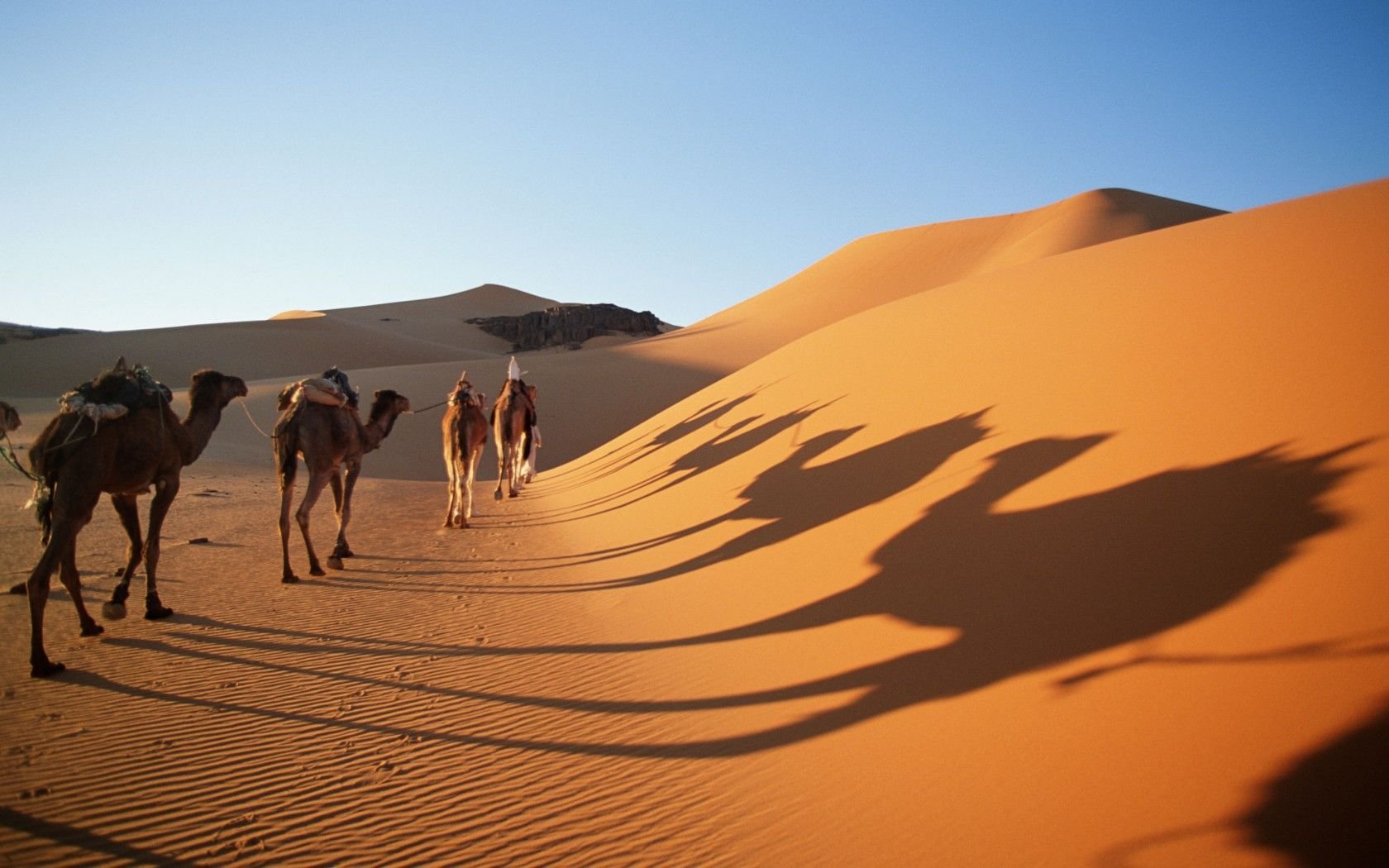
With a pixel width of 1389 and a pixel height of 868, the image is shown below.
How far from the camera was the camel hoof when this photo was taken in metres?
6.11

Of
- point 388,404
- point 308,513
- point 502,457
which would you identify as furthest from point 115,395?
point 502,457

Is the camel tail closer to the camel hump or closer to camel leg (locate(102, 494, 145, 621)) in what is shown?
the camel hump

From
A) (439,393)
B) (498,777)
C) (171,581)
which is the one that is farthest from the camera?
(439,393)

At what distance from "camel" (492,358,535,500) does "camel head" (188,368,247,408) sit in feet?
24.4

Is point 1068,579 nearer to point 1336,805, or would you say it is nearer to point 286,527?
point 1336,805

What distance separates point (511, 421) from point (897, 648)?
1306 cm

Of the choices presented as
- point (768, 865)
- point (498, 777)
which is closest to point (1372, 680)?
point (768, 865)

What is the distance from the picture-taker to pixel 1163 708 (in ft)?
12.3

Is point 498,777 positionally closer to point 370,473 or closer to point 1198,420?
point 1198,420

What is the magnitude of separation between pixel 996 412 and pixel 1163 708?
500 centimetres

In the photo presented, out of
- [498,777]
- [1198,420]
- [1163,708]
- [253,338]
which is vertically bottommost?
[498,777]

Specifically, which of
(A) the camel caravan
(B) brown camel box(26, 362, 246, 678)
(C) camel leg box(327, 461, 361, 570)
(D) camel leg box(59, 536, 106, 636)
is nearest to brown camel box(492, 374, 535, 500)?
(A) the camel caravan

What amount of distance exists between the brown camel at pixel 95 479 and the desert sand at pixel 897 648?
430 millimetres

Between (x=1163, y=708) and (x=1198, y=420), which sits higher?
(x=1198, y=420)
